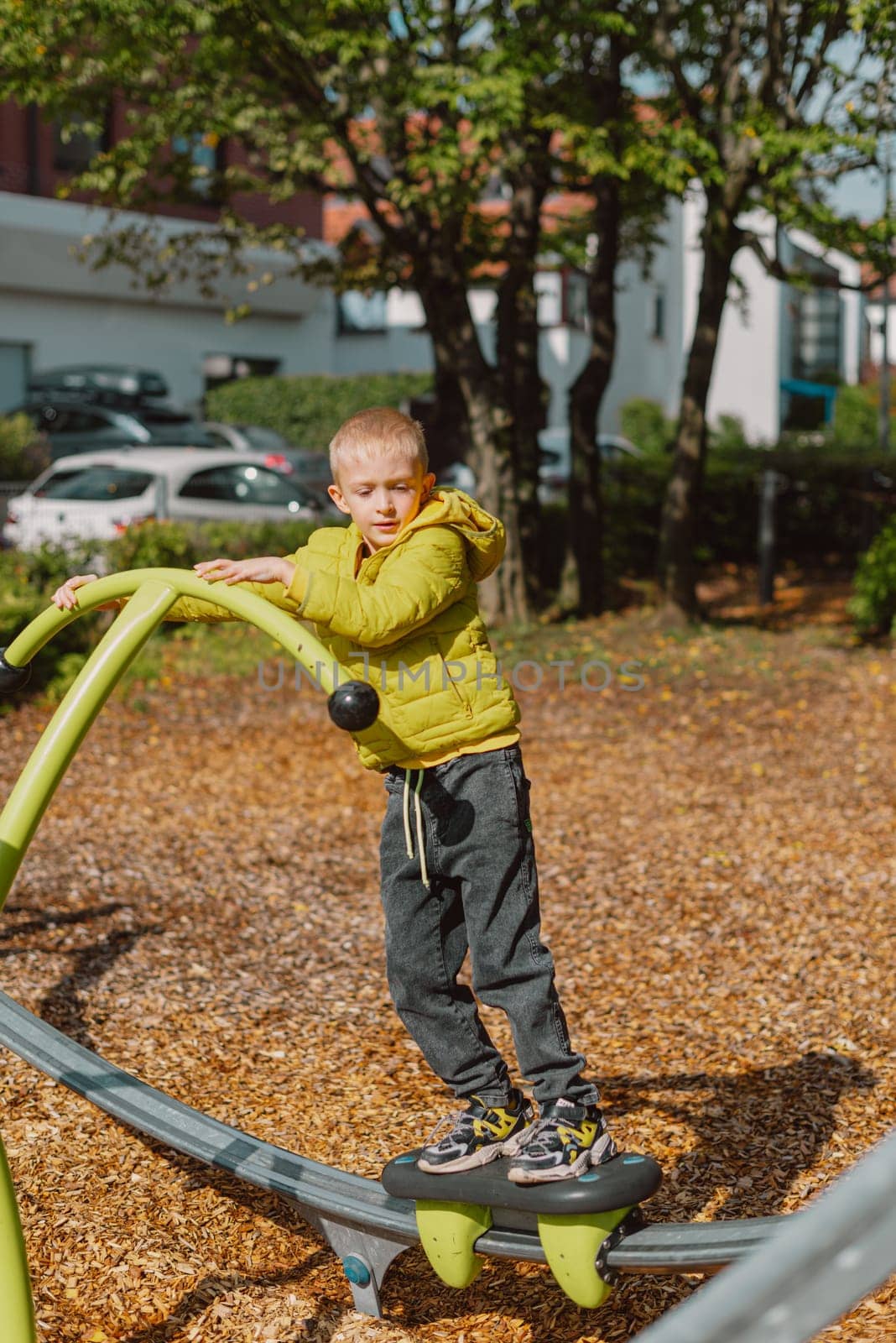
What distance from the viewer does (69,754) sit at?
2422 mm

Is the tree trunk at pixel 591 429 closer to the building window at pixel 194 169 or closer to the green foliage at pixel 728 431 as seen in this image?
the building window at pixel 194 169

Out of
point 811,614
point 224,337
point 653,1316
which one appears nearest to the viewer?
point 653,1316

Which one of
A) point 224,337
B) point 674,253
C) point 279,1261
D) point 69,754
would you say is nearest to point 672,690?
point 279,1261

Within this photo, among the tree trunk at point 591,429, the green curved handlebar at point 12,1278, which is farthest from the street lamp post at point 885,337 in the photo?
the green curved handlebar at point 12,1278

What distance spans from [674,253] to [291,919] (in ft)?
110

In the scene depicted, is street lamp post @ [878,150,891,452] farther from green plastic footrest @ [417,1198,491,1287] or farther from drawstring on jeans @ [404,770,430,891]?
green plastic footrest @ [417,1198,491,1287]

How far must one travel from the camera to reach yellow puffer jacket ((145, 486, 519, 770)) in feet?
8.09

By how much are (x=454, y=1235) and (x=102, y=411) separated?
17.8m

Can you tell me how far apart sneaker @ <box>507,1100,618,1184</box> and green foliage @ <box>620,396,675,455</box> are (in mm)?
29954

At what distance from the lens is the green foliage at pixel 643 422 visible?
32.2m

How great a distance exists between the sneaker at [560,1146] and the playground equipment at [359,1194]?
0.03 meters

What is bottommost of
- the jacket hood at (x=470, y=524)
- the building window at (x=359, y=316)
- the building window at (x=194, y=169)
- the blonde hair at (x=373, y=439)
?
the jacket hood at (x=470, y=524)

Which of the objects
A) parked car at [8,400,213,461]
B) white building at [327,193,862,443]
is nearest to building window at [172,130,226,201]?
parked car at [8,400,213,461]

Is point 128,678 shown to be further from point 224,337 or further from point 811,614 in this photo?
point 224,337
